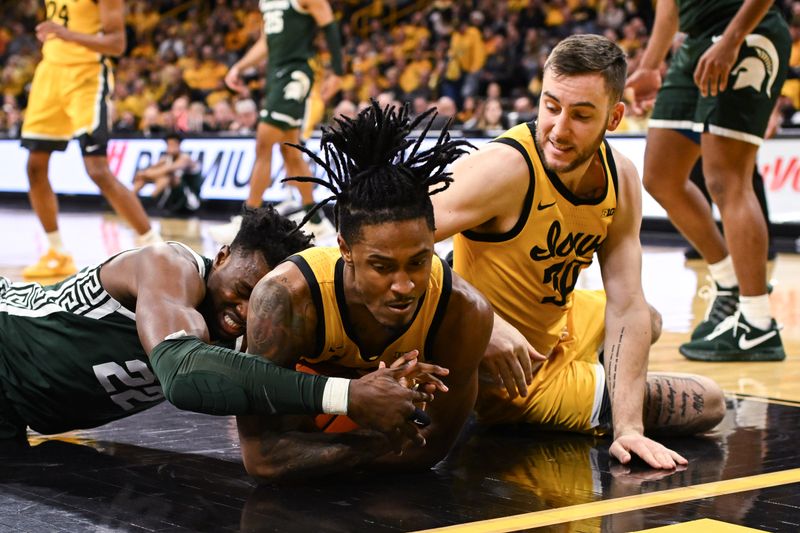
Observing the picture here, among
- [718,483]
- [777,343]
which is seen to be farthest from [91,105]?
[718,483]

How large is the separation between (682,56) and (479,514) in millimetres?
3384

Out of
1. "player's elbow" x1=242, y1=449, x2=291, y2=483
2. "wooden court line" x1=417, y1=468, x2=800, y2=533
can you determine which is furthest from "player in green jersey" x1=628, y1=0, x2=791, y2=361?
"player's elbow" x1=242, y1=449, x2=291, y2=483

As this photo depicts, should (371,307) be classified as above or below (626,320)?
above

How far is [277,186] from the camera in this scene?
13695 millimetres

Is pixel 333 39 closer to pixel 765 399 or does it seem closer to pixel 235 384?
pixel 765 399

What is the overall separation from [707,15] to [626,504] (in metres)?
3.16

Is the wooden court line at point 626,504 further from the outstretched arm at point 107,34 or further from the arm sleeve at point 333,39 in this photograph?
the arm sleeve at point 333,39

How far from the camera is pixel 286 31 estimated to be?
30.3 ft

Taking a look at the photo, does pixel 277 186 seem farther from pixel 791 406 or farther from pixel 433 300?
pixel 433 300

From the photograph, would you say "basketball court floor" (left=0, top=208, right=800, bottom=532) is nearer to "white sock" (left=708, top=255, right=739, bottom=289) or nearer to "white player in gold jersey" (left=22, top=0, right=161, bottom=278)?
"white sock" (left=708, top=255, right=739, bottom=289)

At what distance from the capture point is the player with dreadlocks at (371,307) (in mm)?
2826

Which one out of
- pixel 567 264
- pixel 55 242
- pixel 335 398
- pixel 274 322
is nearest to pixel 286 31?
pixel 55 242

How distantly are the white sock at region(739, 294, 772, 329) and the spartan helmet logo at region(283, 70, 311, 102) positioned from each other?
468cm

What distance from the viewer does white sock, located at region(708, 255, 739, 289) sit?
5.53m
